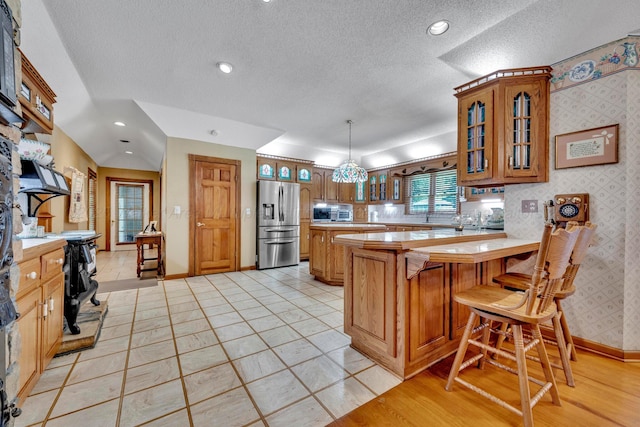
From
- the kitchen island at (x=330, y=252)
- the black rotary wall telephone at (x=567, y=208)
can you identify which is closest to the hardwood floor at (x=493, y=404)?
the black rotary wall telephone at (x=567, y=208)

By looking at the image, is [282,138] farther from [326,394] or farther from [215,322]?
[326,394]

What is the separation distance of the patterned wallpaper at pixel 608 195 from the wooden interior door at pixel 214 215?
14.9 ft

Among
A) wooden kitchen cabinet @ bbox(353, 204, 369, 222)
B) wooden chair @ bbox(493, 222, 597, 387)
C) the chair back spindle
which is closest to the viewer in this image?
the chair back spindle

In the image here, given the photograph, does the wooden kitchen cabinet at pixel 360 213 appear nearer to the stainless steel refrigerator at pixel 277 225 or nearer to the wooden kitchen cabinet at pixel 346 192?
the wooden kitchen cabinet at pixel 346 192

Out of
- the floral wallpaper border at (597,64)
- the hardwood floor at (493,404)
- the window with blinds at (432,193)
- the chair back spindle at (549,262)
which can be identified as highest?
the floral wallpaper border at (597,64)

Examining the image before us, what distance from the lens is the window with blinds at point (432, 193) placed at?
5.29 m

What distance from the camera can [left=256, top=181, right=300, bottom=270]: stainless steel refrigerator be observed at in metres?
5.01

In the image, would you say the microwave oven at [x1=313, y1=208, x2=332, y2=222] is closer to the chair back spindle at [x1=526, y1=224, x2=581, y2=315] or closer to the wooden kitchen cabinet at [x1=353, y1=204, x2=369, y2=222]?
the wooden kitchen cabinet at [x1=353, y1=204, x2=369, y2=222]

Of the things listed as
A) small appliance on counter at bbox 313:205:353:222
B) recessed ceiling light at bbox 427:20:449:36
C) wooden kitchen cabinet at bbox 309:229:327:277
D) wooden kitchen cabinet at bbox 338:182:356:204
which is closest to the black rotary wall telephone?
recessed ceiling light at bbox 427:20:449:36

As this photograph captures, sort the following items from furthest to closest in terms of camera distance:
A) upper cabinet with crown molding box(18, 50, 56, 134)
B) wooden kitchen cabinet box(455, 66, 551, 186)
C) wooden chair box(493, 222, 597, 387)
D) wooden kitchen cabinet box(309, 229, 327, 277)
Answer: wooden kitchen cabinet box(309, 229, 327, 277) → wooden kitchen cabinet box(455, 66, 551, 186) → upper cabinet with crown molding box(18, 50, 56, 134) → wooden chair box(493, 222, 597, 387)

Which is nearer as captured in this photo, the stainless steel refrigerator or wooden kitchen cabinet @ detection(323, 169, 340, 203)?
the stainless steel refrigerator

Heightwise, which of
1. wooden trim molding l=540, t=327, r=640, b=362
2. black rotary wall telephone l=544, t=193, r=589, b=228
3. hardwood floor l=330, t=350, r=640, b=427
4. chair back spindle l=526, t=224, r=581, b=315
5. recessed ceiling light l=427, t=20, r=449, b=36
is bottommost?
hardwood floor l=330, t=350, r=640, b=427

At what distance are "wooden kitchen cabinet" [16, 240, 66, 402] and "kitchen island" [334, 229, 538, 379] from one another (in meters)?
1.84

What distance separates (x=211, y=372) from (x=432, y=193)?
17.2 feet
